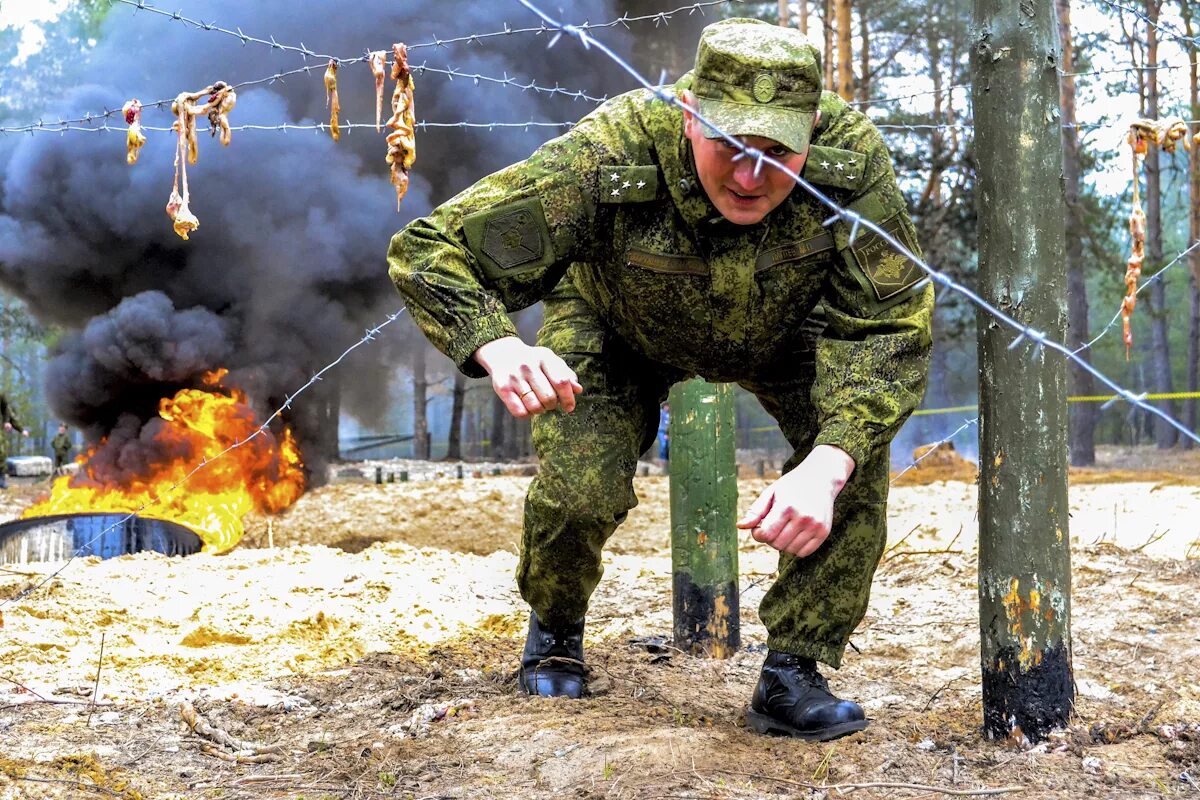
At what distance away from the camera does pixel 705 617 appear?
12.5ft

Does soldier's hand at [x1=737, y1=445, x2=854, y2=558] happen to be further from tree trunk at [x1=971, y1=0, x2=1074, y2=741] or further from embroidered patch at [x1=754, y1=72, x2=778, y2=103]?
embroidered patch at [x1=754, y1=72, x2=778, y2=103]

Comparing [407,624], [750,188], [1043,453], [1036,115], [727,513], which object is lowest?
[407,624]

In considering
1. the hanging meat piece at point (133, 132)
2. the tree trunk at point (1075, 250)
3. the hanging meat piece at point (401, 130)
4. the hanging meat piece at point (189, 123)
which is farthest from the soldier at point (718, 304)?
the tree trunk at point (1075, 250)

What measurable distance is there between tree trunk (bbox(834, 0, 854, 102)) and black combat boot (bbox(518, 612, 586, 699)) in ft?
31.1

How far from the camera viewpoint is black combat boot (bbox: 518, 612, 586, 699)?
3041 mm

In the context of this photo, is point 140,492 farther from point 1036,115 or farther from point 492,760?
point 1036,115

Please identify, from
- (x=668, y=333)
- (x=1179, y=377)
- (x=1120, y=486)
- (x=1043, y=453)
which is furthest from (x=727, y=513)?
(x=1179, y=377)

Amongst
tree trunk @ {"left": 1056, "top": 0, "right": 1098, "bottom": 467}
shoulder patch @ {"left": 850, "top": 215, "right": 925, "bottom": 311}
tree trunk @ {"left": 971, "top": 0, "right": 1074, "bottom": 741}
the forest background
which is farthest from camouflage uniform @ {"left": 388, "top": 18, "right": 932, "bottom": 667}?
tree trunk @ {"left": 1056, "top": 0, "right": 1098, "bottom": 467}

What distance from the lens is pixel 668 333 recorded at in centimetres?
277

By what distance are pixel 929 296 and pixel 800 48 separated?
0.66 meters

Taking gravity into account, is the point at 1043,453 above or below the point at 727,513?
above

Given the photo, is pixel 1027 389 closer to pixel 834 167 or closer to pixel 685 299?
pixel 834 167

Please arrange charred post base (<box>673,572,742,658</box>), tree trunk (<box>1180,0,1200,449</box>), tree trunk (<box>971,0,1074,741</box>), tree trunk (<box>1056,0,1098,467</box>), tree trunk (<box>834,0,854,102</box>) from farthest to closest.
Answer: tree trunk (<box>1180,0,1200,449</box>), tree trunk (<box>1056,0,1098,467</box>), tree trunk (<box>834,0,854,102</box>), charred post base (<box>673,572,742,658</box>), tree trunk (<box>971,0,1074,741</box>)

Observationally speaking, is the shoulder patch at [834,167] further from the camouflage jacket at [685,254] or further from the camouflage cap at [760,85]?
the camouflage cap at [760,85]
